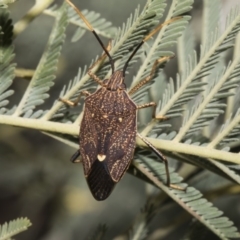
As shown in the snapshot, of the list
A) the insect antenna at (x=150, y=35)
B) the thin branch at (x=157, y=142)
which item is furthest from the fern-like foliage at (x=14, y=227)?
the insect antenna at (x=150, y=35)

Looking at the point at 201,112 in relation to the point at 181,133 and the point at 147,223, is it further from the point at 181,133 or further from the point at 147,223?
the point at 147,223

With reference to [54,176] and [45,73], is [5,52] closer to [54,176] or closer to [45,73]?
[45,73]

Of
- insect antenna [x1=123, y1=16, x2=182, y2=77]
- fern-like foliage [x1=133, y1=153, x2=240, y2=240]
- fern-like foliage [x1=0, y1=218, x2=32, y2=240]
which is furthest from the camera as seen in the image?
fern-like foliage [x1=133, y1=153, x2=240, y2=240]

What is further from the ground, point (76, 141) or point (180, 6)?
point (180, 6)

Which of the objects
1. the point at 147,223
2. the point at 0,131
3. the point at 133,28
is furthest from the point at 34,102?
the point at 0,131

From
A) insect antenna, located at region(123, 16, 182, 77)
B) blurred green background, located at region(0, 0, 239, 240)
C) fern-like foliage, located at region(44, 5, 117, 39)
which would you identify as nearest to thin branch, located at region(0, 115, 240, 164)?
insect antenna, located at region(123, 16, 182, 77)

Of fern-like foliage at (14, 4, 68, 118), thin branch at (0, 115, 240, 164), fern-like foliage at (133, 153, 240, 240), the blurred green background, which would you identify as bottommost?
the blurred green background

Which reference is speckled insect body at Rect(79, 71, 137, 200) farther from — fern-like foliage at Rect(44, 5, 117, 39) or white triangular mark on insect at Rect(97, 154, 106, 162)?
fern-like foliage at Rect(44, 5, 117, 39)
